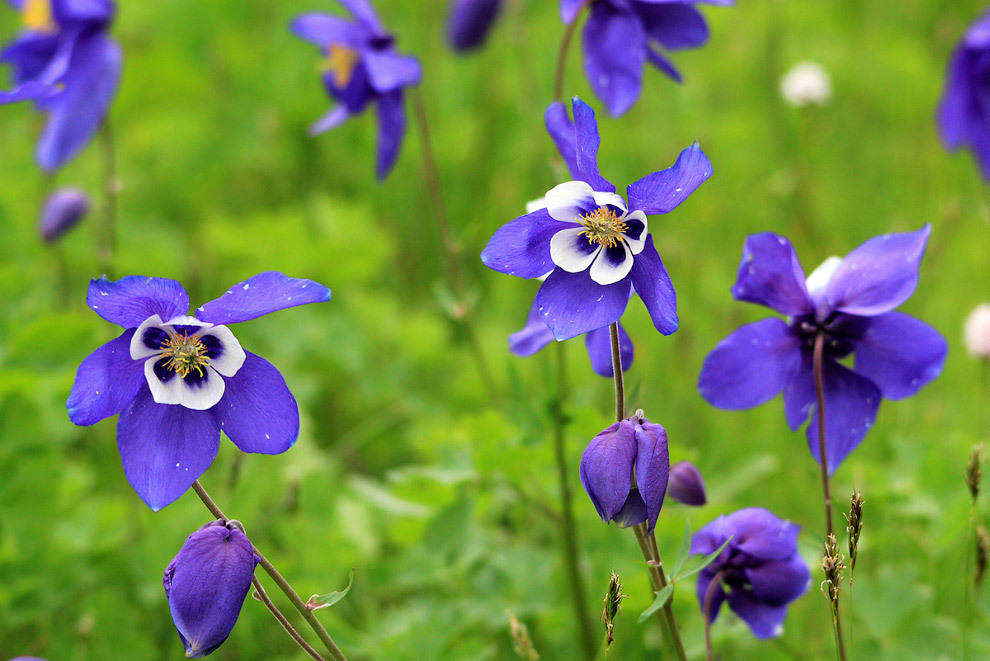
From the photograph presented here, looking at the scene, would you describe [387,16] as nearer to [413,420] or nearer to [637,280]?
[413,420]

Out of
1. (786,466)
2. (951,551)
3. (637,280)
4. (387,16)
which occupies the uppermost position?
(637,280)

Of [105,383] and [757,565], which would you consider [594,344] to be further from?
[105,383]

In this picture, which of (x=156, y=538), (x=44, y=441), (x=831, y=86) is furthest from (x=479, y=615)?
(x=831, y=86)

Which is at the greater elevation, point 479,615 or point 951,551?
point 951,551

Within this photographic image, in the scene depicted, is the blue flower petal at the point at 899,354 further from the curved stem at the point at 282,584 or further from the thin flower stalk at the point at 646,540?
the curved stem at the point at 282,584

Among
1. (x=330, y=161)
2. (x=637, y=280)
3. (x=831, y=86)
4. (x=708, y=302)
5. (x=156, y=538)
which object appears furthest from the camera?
(x=831, y=86)

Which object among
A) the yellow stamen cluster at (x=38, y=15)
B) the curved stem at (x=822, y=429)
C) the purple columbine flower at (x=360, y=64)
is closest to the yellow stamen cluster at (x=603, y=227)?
the curved stem at (x=822, y=429)

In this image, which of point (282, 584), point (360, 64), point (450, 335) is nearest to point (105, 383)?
point (282, 584)
